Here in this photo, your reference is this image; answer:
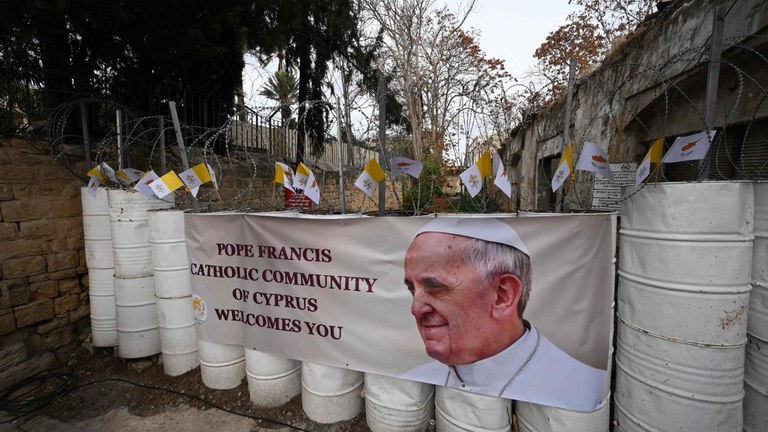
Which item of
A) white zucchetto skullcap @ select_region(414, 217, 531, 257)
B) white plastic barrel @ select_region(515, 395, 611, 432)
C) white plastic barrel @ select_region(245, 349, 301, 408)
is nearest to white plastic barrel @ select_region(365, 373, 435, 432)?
white plastic barrel @ select_region(515, 395, 611, 432)

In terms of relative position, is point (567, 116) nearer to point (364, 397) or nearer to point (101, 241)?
point (364, 397)

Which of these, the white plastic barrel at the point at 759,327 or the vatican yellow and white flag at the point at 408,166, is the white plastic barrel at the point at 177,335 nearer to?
the vatican yellow and white flag at the point at 408,166

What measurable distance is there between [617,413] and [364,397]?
1.81 m

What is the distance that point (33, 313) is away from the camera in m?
3.67

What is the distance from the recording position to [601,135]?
5.33m

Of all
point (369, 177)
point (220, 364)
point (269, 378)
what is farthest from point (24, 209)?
point (369, 177)

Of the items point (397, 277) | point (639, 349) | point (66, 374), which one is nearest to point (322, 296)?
point (397, 277)

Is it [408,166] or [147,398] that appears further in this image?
[147,398]

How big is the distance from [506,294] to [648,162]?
1.20 m

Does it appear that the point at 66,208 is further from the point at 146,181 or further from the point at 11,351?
the point at 146,181

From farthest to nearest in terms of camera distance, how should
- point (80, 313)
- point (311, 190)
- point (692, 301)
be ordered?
point (80, 313)
point (311, 190)
point (692, 301)

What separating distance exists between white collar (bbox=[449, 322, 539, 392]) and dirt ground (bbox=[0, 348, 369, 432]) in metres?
0.99

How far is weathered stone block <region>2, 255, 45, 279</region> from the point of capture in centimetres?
347

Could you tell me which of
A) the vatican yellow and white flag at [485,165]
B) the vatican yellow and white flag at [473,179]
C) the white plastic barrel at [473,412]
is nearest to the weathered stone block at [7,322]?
the white plastic barrel at [473,412]
